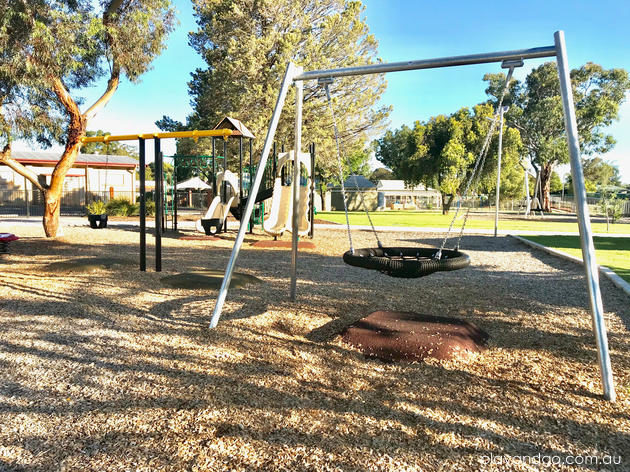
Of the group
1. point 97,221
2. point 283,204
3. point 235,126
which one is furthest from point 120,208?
point 283,204

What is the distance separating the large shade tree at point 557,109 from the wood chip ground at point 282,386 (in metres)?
Answer: 40.2

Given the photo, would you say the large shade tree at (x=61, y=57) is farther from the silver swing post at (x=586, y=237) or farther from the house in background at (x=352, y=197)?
the house in background at (x=352, y=197)

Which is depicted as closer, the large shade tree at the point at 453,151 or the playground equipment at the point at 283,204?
the playground equipment at the point at 283,204

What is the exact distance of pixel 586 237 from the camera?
2902mm

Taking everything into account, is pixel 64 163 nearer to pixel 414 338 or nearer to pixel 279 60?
pixel 414 338

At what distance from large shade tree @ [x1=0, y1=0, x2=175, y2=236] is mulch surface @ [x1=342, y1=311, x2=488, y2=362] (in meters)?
7.55

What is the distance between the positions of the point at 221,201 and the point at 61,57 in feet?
16.7

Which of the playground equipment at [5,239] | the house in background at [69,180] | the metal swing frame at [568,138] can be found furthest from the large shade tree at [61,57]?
the house in background at [69,180]

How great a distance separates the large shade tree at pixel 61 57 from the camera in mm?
7840

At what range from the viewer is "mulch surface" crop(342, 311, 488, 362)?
3.31m

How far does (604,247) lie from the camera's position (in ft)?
38.1

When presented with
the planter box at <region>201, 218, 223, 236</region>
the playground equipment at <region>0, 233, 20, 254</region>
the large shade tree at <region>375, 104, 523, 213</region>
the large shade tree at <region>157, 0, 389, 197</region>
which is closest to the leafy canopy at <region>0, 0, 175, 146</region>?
the playground equipment at <region>0, 233, 20, 254</region>

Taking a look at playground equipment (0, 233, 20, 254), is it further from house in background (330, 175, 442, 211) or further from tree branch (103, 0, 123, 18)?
house in background (330, 175, 442, 211)

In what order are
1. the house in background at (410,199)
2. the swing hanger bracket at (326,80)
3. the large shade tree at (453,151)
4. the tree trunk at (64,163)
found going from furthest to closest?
1. the house in background at (410,199)
2. the large shade tree at (453,151)
3. the tree trunk at (64,163)
4. the swing hanger bracket at (326,80)
